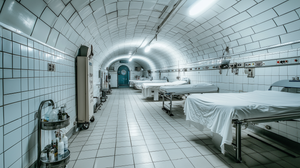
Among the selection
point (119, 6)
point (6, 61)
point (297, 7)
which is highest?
point (119, 6)

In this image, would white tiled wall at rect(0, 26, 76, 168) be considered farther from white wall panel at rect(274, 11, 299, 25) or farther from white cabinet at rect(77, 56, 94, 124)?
white wall panel at rect(274, 11, 299, 25)

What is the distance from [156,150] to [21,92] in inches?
92.7

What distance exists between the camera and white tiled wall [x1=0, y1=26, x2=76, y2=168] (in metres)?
1.49

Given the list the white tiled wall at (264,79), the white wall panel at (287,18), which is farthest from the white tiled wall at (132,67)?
the white wall panel at (287,18)

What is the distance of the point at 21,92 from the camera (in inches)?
69.2

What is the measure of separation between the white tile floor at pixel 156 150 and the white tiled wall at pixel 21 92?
0.91 m

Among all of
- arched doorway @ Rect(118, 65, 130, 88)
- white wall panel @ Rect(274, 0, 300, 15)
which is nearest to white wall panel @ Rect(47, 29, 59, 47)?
white wall panel @ Rect(274, 0, 300, 15)

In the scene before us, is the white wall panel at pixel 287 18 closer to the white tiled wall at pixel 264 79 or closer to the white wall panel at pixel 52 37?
the white tiled wall at pixel 264 79

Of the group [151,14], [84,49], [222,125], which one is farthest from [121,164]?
[151,14]

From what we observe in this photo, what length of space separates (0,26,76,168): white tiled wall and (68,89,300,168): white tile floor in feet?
2.97

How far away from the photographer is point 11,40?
62.4 inches

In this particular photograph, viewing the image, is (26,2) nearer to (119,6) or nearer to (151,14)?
(119,6)

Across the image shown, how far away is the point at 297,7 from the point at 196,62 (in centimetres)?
454

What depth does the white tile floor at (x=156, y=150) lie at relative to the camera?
96.4 inches
